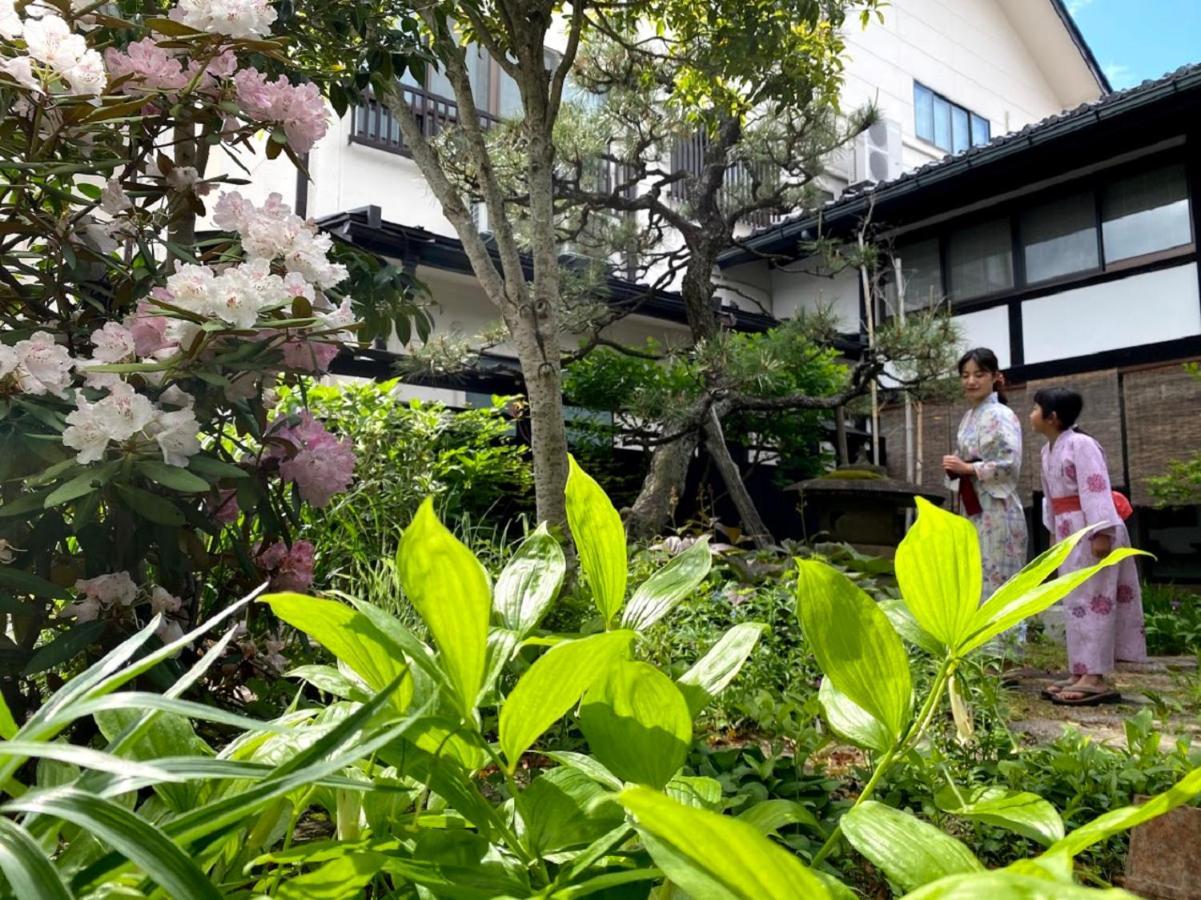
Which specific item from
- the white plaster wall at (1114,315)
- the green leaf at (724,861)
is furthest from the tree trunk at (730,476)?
the green leaf at (724,861)

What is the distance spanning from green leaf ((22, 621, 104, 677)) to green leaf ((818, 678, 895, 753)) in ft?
3.53

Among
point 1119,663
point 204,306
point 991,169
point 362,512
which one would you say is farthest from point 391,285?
point 991,169

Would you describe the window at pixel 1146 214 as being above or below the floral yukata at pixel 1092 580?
above

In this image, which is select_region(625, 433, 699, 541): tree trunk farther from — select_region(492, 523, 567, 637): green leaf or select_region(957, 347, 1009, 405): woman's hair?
select_region(492, 523, 567, 637): green leaf

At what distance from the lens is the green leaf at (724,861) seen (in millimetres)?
229

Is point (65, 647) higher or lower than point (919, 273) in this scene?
lower

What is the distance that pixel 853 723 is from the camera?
48 cm

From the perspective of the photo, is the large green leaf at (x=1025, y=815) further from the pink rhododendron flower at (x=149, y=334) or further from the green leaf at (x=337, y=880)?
the pink rhododendron flower at (x=149, y=334)

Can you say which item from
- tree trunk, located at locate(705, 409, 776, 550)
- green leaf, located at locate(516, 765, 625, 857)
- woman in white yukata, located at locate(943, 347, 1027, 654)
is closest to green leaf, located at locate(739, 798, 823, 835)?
green leaf, located at locate(516, 765, 625, 857)

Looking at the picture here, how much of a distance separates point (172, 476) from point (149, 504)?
0.08 m

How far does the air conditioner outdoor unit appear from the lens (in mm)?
12617

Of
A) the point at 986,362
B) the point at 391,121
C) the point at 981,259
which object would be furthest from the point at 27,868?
the point at 981,259

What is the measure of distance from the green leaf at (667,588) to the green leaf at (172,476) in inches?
30.5

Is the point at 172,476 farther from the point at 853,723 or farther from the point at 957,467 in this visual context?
the point at 957,467
